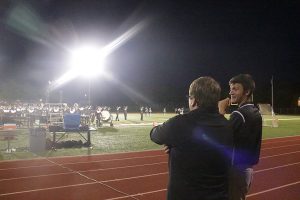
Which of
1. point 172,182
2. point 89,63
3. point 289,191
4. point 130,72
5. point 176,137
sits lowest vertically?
point 289,191

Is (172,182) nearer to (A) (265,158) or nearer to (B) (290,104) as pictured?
(A) (265,158)

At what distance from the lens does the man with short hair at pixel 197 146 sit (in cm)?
252

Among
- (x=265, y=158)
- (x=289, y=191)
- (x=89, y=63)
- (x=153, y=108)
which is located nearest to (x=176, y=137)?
(x=289, y=191)

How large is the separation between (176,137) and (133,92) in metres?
82.5

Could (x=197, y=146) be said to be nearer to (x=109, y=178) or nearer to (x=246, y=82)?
(x=246, y=82)

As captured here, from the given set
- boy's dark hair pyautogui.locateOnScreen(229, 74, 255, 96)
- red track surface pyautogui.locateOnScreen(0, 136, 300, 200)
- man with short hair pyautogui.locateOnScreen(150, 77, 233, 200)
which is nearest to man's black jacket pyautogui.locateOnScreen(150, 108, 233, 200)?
man with short hair pyautogui.locateOnScreen(150, 77, 233, 200)

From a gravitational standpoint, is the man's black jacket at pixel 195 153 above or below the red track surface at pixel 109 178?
above

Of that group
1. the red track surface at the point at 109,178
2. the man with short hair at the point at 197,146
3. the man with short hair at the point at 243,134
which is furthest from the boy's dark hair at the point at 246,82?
the red track surface at the point at 109,178

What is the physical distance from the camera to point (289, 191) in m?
7.73

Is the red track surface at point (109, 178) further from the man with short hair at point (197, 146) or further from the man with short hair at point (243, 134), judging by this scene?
the man with short hair at point (197, 146)

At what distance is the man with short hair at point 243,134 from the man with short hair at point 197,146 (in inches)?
36.9

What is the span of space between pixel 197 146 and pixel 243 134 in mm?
1165

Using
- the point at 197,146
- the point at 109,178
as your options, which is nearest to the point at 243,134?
the point at 197,146

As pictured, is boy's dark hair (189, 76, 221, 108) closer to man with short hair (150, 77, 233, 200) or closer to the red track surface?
man with short hair (150, 77, 233, 200)
